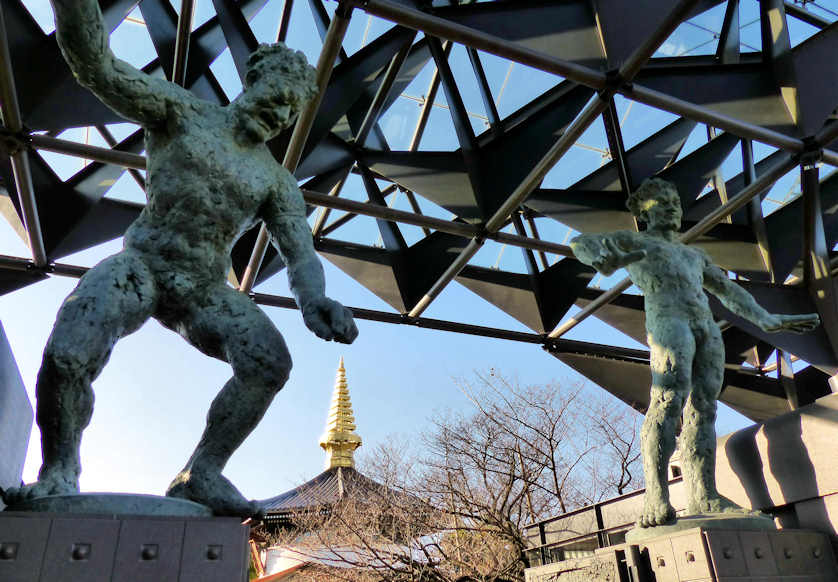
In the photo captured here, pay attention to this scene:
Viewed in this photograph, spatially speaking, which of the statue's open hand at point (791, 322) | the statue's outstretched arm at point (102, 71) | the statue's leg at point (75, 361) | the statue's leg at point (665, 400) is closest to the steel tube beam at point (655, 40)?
the statue's open hand at point (791, 322)

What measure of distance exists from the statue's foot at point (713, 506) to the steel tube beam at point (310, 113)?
3.98 m

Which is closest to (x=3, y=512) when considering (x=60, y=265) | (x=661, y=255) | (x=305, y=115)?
(x=661, y=255)

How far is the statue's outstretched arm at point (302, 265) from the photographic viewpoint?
2.79 m

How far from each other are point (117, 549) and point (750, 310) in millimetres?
5204

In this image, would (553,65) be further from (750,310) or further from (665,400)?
(665,400)

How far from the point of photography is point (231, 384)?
2900mm

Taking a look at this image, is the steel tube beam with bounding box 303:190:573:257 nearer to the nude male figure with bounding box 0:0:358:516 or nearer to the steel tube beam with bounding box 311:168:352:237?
the steel tube beam with bounding box 311:168:352:237

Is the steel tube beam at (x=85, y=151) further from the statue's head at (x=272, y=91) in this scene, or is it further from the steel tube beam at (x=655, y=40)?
the steel tube beam at (x=655, y=40)

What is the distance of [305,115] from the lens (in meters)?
8.20

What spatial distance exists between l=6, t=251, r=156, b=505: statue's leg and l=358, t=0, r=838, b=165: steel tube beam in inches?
193

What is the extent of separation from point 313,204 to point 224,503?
294 inches

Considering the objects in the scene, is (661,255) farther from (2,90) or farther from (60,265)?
(60,265)

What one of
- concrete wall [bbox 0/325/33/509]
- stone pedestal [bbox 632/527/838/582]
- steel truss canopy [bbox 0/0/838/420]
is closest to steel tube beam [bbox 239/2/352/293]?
steel truss canopy [bbox 0/0/838/420]

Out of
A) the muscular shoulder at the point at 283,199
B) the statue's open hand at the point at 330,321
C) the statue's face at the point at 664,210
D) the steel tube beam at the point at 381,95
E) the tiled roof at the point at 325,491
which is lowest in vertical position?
the statue's open hand at the point at 330,321
